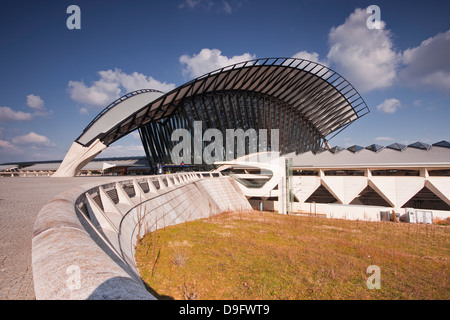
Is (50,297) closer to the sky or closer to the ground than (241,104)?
closer to the ground

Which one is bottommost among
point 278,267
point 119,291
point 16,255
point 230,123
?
point 278,267

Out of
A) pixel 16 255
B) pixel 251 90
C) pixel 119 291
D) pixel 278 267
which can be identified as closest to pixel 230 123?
pixel 251 90

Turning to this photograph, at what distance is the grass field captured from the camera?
4801 mm

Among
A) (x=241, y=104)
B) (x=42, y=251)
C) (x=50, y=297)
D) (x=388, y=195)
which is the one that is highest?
(x=241, y=104)

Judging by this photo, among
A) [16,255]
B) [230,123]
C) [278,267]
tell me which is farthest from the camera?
[230,123]

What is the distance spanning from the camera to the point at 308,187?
31.9 meters

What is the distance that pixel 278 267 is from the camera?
607 cm

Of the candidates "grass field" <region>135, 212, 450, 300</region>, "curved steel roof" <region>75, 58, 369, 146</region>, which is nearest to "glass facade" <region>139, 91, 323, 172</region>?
"curved steel roof" <region>75, 58, 369, 146</region>

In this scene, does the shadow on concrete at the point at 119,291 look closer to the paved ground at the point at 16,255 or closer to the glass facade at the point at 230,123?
the paved ground at the point at 16,255

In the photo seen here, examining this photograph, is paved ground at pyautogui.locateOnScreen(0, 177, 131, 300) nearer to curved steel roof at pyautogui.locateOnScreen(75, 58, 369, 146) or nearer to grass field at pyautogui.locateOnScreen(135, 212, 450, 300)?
grass field at pyautogui.locateOnScreen(135, 212, 450, 300)

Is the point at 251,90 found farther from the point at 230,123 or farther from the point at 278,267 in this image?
the point at 278,267
